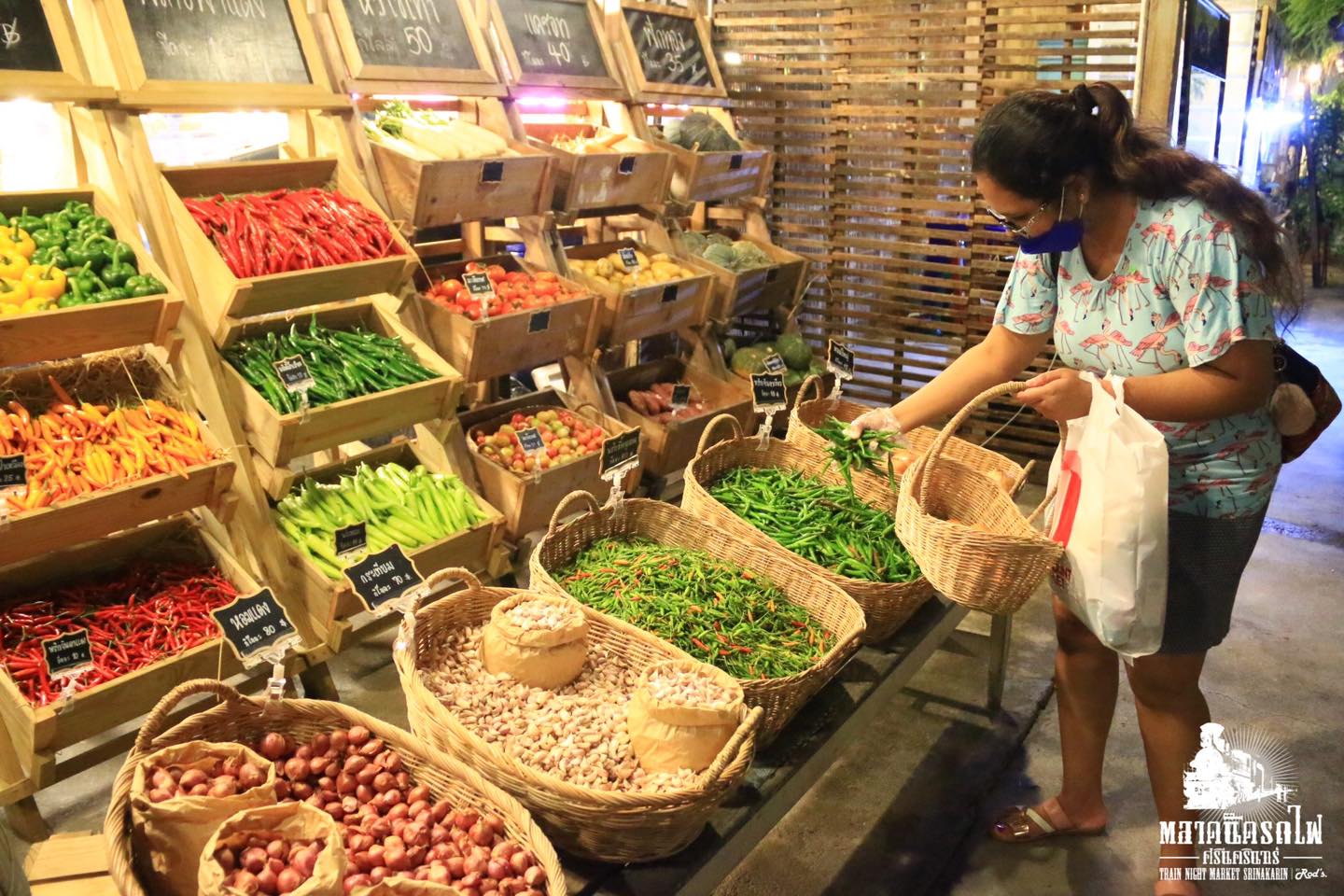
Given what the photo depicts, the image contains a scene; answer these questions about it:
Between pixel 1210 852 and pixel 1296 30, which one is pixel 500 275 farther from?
pixel 1296 30

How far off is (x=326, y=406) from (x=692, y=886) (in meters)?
1.95

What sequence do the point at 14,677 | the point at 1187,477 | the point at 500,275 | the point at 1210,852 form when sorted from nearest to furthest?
the point at 1187,477 < the point at 14,677 < the point at 1210,852 < the point at 500,275

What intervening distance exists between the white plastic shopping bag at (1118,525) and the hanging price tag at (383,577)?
1.38m

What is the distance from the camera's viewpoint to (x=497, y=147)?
396 centimetres

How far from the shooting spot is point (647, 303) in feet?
14.4

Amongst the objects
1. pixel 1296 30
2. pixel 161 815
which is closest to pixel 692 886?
pixel 161 815

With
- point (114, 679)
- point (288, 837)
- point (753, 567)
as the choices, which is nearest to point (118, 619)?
point (114, 679)

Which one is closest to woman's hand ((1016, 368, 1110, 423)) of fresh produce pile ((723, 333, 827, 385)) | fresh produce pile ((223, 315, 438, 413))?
fresh produce pile ((223, 315, 438, 413))

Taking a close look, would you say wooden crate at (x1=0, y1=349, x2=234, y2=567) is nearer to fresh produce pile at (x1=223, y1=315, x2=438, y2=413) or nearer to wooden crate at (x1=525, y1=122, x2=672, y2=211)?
fresh produce pile at (x1=223, y1=315, x2=438, y2=413)

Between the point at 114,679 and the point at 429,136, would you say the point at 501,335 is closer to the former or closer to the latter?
the point at 429,136

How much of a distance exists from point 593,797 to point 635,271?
3.47m

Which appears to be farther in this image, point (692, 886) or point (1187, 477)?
point (1187, 477)

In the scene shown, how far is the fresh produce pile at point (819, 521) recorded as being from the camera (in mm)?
2531

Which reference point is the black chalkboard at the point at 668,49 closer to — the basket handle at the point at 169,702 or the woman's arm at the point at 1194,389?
the woman's arm at the point at 1194,389
